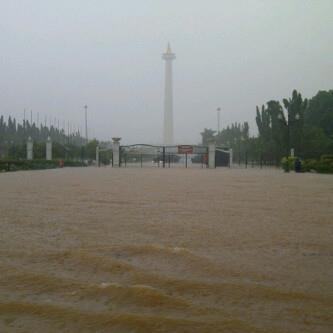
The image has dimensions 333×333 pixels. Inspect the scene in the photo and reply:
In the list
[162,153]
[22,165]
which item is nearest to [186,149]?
[162,153]

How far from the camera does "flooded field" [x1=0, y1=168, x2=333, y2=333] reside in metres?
2.36

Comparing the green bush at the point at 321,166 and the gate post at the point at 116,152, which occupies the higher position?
the gate post at the point at 116,152

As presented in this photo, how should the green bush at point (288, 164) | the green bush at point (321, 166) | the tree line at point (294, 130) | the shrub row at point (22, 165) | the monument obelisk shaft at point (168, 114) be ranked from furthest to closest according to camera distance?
the monument obelisk shaft at point (168, 114)
the tree line at point (294, 130)
the green bush at point (288, 164)
the shrub row at point (22, 165)
the green bush at point (321, 166)

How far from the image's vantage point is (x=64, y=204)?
287 inches

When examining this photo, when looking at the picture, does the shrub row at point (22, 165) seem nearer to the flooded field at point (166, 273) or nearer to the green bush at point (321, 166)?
the green bush at point (321, 166)

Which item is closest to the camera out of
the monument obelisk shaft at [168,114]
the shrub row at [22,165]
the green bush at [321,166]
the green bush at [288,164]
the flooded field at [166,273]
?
the flooded field at [166,273]

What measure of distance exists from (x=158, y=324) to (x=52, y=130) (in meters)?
83.8

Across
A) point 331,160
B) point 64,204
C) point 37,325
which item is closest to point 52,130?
point 331,160

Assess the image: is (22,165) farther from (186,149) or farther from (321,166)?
(321,166)

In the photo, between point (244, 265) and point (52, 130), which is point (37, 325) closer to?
point (244, 265)

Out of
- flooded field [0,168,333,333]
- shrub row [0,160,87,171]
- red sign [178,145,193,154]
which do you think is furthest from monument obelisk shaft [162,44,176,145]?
flooded field [0,168,333,333]

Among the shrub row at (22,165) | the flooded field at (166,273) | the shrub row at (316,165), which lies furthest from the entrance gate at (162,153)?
the flooded field at (166,273)

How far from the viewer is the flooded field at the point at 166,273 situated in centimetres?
236

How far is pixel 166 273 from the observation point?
3.18 metres
